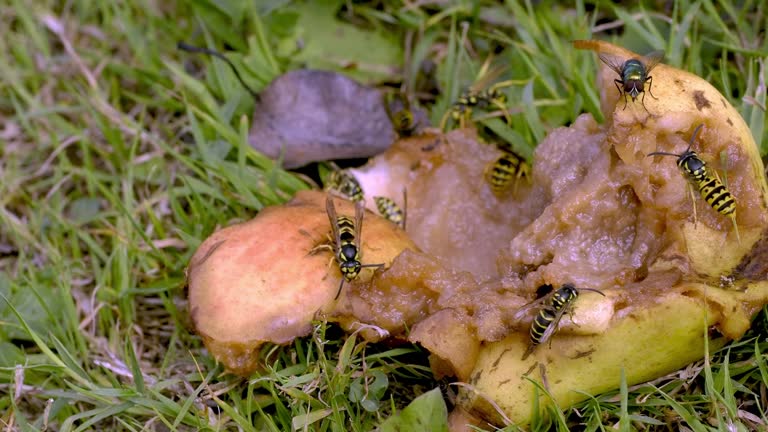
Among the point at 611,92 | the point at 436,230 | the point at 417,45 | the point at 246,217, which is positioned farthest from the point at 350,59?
the point at 611,92

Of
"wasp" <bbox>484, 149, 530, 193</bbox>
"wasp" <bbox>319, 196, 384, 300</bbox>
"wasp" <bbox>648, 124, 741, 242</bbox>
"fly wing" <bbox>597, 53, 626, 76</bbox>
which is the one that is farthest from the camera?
"wasp" <bbox>484, 149, 530, 193</bbox>

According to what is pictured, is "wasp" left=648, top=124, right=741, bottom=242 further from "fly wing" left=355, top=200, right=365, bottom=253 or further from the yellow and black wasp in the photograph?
the yellow and black wasp

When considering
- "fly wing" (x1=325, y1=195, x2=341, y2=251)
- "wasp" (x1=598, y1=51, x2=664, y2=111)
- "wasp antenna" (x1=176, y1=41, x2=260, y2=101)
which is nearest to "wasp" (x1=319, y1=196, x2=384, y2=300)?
Result: "fly wing" (x1=325, y1=195, x2=341, y2=251)

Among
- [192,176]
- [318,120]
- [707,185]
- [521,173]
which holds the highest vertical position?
[707,185]

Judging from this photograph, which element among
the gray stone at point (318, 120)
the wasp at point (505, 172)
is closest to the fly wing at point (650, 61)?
the wasp at point (505, 172)

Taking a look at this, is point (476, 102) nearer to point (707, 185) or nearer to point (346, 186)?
point (346, 186)

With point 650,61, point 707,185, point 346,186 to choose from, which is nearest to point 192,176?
point 346,186
